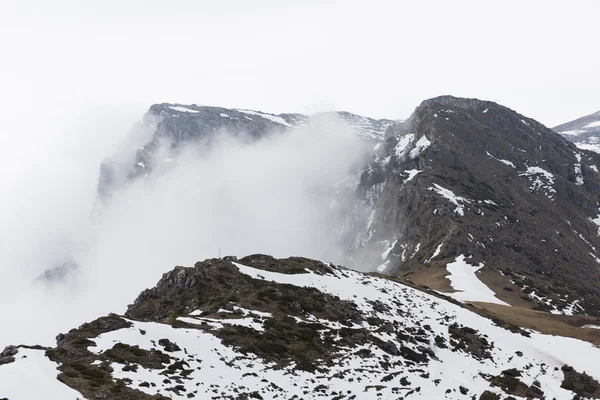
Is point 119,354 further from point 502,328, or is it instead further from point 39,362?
point 502,328

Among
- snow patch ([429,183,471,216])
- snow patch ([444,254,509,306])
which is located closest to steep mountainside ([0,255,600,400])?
snow patch ([444,254,509,306])

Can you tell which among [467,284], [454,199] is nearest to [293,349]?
[467,284]

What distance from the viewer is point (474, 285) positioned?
125 meters

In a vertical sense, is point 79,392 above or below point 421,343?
above

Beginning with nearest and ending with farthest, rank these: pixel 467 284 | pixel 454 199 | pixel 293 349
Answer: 1. pixel 293 349
2. pixel 467 284
3. pixel 454 199

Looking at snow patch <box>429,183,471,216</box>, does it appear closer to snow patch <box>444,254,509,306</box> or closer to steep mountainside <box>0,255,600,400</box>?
snow patch <box>444,254,509,306</box>

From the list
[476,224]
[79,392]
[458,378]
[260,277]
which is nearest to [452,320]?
[458,378]

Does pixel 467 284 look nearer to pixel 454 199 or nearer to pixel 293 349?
pixel 454 199

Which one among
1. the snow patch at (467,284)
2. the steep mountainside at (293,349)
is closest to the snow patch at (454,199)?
the snow patch at (467,284)

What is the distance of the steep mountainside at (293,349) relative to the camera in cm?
3622

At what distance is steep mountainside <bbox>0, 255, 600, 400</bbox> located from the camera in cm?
3622

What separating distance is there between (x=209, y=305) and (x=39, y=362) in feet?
90.5

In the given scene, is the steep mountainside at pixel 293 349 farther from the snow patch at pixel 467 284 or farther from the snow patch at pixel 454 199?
the snow patch at pixel 454 199

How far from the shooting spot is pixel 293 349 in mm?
50000
